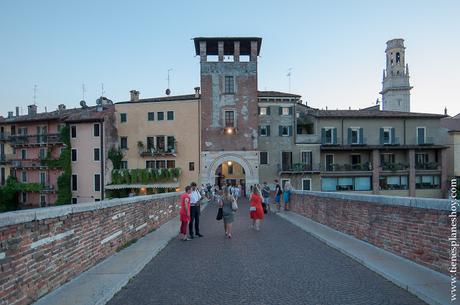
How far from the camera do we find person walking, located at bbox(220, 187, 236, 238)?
13.5 metres

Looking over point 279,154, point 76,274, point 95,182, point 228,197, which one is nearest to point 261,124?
point 279,154

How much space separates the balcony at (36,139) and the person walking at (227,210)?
39268mm

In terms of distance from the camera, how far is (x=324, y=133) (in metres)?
48.4

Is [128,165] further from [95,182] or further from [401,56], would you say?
[401,56]

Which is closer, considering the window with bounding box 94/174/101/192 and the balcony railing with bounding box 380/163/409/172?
the window with bounding box 94/174/101/192

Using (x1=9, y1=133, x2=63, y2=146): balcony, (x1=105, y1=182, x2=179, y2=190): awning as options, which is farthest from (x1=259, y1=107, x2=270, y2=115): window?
(x1=9, y1=133, x2=63, y2=146): balcony

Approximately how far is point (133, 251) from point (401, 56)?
7961 cm

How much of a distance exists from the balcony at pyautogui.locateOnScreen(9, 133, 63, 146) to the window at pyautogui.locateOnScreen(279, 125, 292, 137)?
2529 cm

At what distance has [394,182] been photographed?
159ft

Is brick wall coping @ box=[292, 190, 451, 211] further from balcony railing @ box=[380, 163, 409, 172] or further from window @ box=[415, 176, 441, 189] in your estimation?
window @ box=[415, 176, 441, 189]

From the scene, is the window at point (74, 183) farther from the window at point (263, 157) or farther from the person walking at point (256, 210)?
the person walking at point (256, 210)

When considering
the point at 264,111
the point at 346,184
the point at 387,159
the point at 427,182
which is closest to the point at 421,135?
the point at 387,159

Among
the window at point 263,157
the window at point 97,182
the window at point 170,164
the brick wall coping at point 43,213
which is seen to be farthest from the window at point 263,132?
the brick wall coping at point 43,213

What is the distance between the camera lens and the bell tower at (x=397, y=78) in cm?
7849
